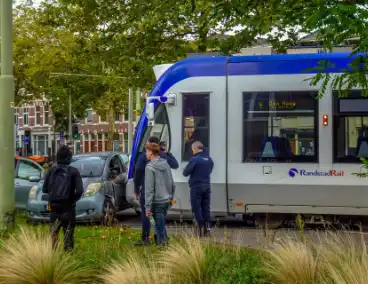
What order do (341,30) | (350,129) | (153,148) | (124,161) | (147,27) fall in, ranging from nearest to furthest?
(341,30) < (153,148) < (350,129) < (147,27) < (124,161)

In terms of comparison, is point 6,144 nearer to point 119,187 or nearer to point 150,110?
point 150,110

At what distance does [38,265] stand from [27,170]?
35.8ft

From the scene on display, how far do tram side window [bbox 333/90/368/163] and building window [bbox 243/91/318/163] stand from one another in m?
0.40

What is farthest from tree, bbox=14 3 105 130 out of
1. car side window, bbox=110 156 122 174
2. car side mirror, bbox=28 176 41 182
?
car side mirror, bbox=28 176 41 182

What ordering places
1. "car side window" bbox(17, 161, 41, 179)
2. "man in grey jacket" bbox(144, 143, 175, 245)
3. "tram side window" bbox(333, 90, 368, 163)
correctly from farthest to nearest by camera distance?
1. "car side window" bbox(17, 161, 41, 179)
2. "tram side window" bbox(333, 90, 368, 163)
3. "man in grey jacket" bbox(144, 143, 175, 245)

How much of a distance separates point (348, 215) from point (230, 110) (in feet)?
9.82

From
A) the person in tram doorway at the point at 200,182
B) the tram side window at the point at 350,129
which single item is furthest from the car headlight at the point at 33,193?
the tram side window at the point at 350,129

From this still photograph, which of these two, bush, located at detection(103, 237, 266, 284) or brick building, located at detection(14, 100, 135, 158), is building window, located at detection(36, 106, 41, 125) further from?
bush, located at detection(103, 237, 266, 284)

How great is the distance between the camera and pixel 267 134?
15.7m

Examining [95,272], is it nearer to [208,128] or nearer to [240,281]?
[240,281]

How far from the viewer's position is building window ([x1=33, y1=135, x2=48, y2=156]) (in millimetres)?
97281

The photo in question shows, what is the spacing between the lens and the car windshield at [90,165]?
1817 cm

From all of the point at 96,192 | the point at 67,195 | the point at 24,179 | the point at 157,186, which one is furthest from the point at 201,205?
the point at 24,179

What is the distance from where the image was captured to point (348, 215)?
15852 mm
